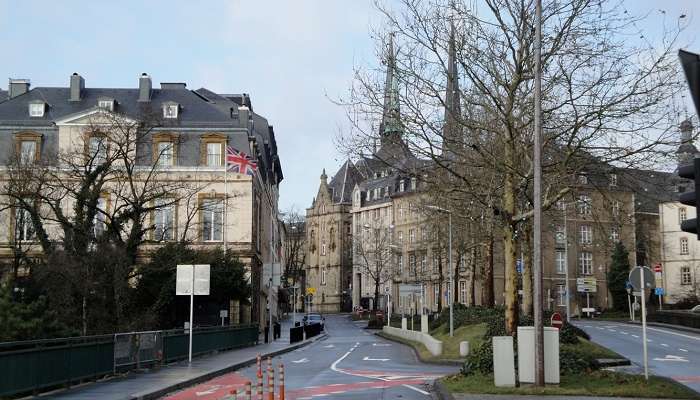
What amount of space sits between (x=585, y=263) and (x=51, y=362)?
302ft

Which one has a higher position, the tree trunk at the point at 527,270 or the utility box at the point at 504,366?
the tree trunk at the point at 527,270

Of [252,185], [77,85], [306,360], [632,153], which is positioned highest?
[77,85]

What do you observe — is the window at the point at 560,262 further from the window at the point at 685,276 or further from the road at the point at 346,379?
the road at the point at 346,379

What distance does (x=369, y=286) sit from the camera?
451 feet

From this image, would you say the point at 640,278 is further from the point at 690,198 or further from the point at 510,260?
the point at 690,198

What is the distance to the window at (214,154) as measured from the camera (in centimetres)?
6156

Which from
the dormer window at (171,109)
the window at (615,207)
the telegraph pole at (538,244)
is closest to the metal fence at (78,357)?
the telegraph pole at (538,244)

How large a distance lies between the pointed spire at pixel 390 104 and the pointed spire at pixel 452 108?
1.32 metres

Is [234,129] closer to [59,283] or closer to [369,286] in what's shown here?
[59,283]

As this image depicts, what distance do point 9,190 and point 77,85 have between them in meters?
32.8

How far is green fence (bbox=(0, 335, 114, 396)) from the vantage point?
16.6 metres

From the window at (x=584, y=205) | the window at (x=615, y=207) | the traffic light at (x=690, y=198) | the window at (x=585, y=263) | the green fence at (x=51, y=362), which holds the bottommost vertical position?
the green fence at (x=51, y=362)

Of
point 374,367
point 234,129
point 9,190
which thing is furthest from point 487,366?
point 234,129

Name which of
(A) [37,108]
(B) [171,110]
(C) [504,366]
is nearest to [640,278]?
(C) [504,366]
